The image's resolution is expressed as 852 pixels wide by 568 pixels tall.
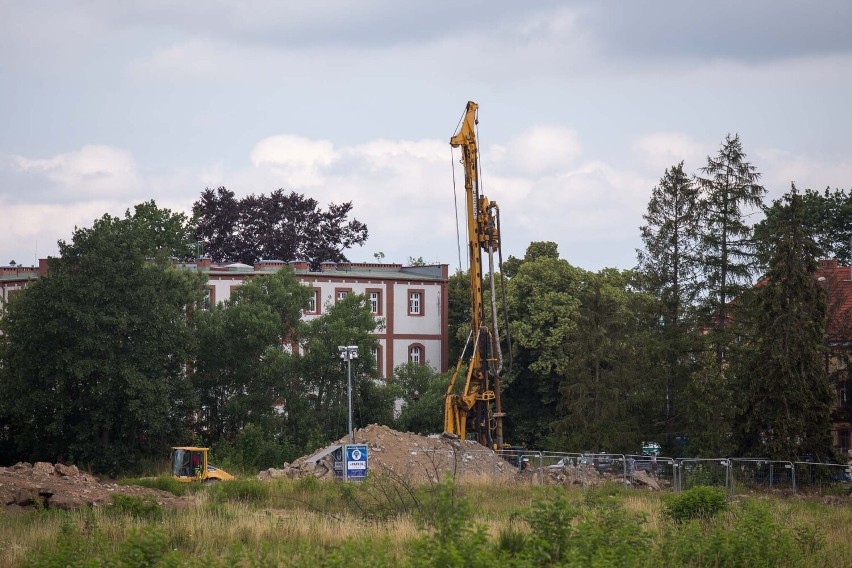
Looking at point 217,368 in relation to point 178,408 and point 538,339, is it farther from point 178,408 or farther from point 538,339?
point 538,339

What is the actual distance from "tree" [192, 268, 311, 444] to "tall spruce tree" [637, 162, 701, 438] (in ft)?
59.0

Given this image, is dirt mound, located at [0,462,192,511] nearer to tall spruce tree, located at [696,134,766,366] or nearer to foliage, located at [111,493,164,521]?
foliage, located at [111,493,164,521]

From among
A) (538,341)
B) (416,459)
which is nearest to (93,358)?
(416,459)

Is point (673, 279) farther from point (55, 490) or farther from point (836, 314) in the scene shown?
point (55, 490)

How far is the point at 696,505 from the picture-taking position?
28.2 m

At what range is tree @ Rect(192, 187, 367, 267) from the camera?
8756 centimetres

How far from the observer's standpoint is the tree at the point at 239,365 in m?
60.0

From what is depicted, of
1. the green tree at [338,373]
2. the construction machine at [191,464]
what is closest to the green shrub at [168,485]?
the construction machine at [191,464]

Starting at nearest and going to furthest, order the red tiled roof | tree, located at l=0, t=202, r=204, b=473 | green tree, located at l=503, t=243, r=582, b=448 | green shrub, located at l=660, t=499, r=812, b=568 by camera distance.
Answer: green shrub, located at l=660, t=499, r=812, b=568, tree, located at l=0, t=202, r=204, b=473, the red tiled roof, green tree, located at l=503, t=243, r=582, b=448

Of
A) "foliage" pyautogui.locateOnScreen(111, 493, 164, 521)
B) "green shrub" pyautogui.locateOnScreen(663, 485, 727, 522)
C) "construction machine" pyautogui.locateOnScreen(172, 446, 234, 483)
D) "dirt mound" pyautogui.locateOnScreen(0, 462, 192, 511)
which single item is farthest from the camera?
"construction machine" pyautogui.locateOnScreen(172, 446, 234, 483)

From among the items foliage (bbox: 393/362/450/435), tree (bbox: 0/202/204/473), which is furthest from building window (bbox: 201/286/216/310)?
foliage (bbox: 393/362/450/435)

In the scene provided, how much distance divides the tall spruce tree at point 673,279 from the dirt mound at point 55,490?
22130 millimetres

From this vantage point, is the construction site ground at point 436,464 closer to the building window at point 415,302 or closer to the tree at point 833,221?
the building window at point 415,302

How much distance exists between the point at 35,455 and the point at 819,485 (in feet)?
110
